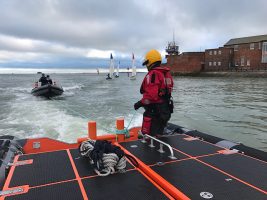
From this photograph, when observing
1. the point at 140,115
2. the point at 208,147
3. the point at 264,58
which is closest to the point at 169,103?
the point at 208,147

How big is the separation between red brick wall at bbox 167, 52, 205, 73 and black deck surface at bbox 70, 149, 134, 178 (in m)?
54.0

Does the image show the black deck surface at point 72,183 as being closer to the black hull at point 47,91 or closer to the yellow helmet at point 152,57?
the yellow helmet at point 152,57

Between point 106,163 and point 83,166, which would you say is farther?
point 83,166

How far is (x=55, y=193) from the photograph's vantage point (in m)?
2.14

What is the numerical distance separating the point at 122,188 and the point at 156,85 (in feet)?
5.54

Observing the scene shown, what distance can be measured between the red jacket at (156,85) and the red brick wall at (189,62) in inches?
2085

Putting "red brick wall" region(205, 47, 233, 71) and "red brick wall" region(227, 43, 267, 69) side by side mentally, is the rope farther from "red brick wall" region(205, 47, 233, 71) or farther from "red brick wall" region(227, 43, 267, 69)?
"red brick wall" region(205, 47, 233, 71)

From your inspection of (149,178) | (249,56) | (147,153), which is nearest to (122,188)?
(149,178)

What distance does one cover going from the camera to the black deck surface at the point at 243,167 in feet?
7.85

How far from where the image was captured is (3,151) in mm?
3469

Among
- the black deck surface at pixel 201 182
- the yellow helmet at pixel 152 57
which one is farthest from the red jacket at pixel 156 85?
the black deck surface at pixel 201 182

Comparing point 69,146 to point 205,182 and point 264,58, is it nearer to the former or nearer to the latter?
point 205,182

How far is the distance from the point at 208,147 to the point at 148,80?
1.24 meters

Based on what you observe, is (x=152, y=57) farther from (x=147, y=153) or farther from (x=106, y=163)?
(x=106, y=163)
